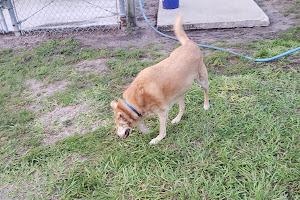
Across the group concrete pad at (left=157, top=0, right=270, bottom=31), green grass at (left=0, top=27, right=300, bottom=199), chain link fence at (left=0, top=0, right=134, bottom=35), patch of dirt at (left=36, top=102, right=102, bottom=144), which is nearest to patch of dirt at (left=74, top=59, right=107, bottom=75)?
green grass at (left=0, top=27, right=300, bottom=199)

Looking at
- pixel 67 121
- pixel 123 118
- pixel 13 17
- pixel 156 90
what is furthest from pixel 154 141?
pixel 13 17

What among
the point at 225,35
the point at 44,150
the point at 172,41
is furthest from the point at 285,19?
the point at 44,150

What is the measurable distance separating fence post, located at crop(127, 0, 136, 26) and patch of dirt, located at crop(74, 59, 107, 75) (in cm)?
189

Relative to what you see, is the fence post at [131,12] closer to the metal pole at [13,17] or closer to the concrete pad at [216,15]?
the concrete pad at [216,15]

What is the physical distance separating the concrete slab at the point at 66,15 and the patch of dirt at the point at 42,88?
8.65 feet

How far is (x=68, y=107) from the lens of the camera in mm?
4117

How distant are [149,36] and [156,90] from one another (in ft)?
11.9

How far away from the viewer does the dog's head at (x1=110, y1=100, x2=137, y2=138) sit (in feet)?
9.69

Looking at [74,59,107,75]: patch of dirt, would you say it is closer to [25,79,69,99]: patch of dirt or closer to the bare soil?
[25,79,69,99]: patch of dirt

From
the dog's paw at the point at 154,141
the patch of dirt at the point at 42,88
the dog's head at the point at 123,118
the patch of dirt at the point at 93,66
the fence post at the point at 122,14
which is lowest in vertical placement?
the dog's paw at the point at 154,141

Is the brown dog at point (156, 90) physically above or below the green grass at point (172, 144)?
above

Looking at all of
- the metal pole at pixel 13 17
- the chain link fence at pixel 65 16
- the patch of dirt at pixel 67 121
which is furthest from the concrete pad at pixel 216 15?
the metal pole at pixel 13 17

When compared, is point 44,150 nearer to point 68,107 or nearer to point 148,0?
point 68,107

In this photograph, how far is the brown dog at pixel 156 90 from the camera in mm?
2963
